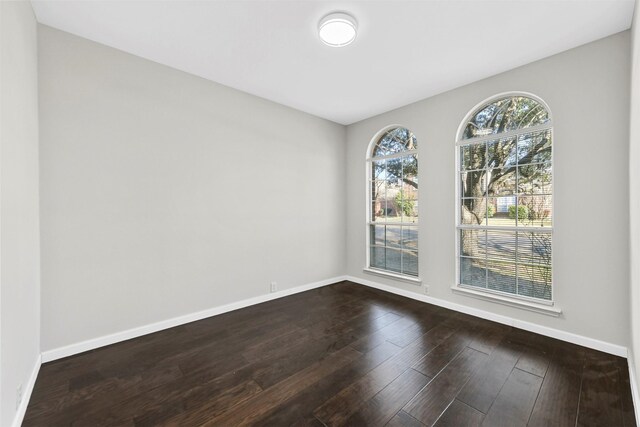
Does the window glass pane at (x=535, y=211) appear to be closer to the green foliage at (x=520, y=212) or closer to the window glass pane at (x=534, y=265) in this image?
the green foliage at (x=520, y=212)

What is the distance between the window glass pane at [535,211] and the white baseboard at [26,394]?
4.30 metres

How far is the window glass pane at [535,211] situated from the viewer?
2.78 metres

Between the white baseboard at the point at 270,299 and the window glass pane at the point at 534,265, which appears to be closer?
the white baseboard at the point at 270,299

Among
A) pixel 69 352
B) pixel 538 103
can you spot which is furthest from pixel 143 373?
pixel 538 103

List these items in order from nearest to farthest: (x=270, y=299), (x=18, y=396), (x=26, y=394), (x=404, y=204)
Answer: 1. (x=18, y=396)
2. (x=26, y=394)
3. (x=270, y=299)
4. (x=404, y=204)

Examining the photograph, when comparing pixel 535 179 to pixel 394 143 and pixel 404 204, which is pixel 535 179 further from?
pixel 394 143

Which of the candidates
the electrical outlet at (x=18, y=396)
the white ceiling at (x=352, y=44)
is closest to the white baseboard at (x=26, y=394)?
the electrical outlet at (x=18, y=396)

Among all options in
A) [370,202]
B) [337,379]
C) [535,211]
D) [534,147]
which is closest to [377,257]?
[370,202]

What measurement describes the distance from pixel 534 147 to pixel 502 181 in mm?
442

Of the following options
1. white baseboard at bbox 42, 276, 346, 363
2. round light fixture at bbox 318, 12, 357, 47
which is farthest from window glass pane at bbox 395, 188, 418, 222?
round light fixture at bbox 318, 12, 357, 47

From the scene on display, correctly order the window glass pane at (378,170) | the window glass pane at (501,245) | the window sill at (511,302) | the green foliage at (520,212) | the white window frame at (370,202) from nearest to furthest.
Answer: the window sill at (511,302), the green foliage at (520,212), the window glass pane at (501,245), the white window frame at (370,202), the window glass pane at (378,170)

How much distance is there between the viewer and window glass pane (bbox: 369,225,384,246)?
4.44 meters

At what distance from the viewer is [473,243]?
3332 millimetres

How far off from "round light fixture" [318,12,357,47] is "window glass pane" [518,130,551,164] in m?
2.12
